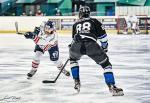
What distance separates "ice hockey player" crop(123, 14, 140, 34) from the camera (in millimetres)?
22859

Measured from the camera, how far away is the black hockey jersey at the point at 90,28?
658 cm

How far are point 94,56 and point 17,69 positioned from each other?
362 cm

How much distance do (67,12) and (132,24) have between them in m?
6.51

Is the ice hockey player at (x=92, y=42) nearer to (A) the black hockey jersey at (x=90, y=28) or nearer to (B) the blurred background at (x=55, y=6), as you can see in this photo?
(A) the black hockey jersey at (x=90, y=28)

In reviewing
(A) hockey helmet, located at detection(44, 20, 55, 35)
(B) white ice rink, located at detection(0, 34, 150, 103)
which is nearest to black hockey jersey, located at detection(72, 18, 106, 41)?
(B) white ice rink, located at detection(0, 34, 150, 103)

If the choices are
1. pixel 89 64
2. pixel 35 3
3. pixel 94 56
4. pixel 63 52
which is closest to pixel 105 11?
pixel 35 3

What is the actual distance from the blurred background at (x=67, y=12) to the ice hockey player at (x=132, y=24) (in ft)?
0.85

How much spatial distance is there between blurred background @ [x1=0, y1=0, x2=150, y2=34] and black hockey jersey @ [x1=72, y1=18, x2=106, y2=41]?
54.4ft

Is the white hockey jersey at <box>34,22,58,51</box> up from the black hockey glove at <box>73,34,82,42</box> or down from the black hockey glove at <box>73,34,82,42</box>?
down

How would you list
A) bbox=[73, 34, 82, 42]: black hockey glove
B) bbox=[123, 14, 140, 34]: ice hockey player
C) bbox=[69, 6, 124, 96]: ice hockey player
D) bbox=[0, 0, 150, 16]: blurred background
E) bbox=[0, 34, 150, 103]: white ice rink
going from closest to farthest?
bbox=[0, 34, 150, 103]: white ice rink, bbox=[69, 6, 124, 96]: ice hockey player, bbox=[73, 34, 82, 42]: black hockey glove, bbox=[123, 14, 140, 34]: ice hockey player, bbox=[0, 0, 150, 16]: blurred background

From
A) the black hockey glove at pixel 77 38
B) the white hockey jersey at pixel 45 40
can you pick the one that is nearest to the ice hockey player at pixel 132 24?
the white hockey jersey at pixel 45 40

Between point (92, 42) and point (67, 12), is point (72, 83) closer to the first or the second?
point (92, 42)

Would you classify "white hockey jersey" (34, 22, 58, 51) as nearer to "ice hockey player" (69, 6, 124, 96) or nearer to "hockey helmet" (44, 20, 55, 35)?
"hockey helmet" (44, 20, 55, 35)

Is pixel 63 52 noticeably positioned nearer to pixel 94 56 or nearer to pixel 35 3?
pixel 94 56
